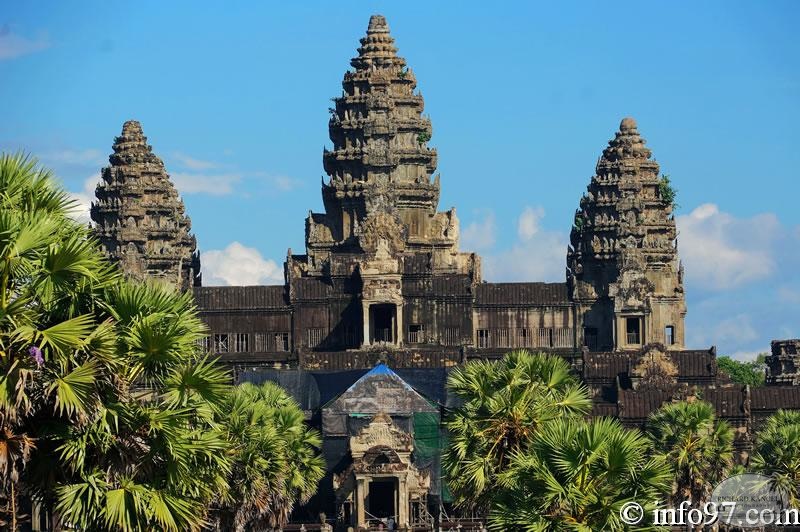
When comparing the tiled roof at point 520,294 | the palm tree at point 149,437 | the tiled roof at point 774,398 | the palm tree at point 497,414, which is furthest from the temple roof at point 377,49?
the palm tree at point 149,437

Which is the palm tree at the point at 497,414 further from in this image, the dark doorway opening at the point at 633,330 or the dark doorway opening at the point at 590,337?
the dark doorway opening at the point at 633,330

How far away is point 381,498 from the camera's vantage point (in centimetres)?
12888

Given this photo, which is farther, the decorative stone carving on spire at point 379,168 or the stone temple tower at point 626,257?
the decorative stone carving on spire at point 379,168

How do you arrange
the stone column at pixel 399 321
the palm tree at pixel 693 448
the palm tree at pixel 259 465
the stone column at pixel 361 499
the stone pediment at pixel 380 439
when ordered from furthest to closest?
1. the stone column at pixel 399 321
2. the stone pediment at pixel 380 439
3. the stone column at pixel 361 499
4. the palm tree at pixel 693 448
5. the palm tree at pixel 259 465

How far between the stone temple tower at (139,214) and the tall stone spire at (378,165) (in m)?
12.4

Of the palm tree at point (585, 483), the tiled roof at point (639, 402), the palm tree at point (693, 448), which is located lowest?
the palm tree at point (585, 483)

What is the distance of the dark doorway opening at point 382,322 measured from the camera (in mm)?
166500

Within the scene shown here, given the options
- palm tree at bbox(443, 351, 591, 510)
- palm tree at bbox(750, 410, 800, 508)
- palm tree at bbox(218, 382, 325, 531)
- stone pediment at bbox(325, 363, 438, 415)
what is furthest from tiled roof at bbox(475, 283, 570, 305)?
palm tree at bbox(443, 351, 591, 510)

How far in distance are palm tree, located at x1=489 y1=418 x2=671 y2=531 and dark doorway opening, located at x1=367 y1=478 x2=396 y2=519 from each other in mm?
62029

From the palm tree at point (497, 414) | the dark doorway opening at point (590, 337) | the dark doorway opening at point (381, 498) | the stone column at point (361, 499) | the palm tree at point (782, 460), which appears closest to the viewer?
the palm tree at point (497, 414)

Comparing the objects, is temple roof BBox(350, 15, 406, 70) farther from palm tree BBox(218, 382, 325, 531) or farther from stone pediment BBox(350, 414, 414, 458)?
palm tree BBox(218, 382, 325, 531)

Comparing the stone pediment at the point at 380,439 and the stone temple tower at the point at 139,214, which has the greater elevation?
the stone temple tower at the point at 139,214

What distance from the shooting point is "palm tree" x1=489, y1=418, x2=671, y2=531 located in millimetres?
63844

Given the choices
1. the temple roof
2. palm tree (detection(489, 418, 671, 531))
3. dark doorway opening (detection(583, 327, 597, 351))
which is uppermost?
the temple roof
